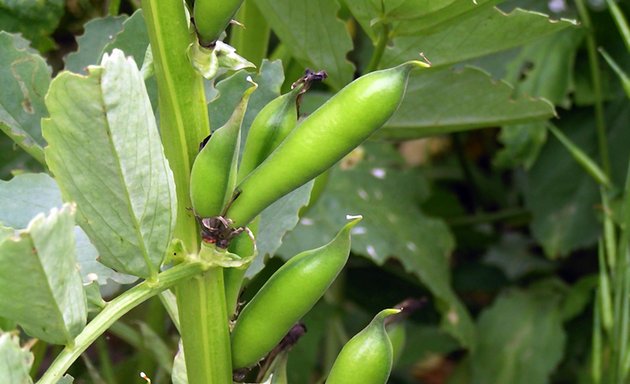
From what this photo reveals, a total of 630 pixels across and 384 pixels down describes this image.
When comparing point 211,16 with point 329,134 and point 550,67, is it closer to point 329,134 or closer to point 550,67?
point 329,134

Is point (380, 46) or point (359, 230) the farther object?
point (359, 230)

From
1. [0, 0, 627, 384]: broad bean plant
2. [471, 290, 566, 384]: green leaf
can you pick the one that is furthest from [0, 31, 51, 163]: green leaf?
[471, 290, 566, 384]: green leaf

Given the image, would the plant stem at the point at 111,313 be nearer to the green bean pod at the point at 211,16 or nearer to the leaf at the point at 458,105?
the green bean pod at the point at 211,16

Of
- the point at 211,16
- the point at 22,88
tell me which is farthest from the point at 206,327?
the point at 22,88

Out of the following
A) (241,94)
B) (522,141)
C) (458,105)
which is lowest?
(522,141)

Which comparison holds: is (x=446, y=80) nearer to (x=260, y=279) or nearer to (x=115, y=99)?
(x=260, y=279)

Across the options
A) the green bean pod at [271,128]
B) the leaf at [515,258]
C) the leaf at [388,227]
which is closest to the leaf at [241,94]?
the green bean pod at [271,128]
